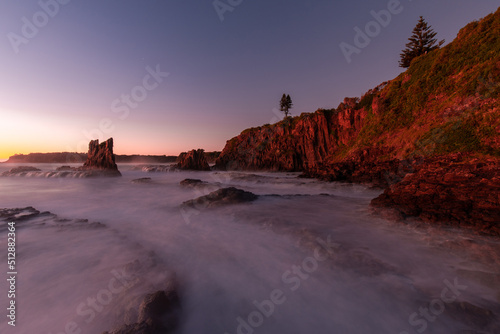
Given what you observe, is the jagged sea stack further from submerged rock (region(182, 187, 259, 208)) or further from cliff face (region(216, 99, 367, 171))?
submerged rock (region(182, 187, 259, 208))

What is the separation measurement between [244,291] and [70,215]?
1001cm

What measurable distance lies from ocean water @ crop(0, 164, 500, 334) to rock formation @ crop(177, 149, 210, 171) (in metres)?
45.6

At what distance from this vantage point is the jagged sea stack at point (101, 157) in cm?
3291

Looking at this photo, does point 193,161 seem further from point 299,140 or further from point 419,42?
point 419,42

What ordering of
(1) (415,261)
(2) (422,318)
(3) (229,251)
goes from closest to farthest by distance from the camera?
(2) (422,318)
(1) (415,261)
(3) (229,251)

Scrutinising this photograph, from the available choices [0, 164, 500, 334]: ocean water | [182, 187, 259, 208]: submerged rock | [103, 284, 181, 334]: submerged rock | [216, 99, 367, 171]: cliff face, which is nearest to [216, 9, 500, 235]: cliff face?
[0, 164, 500, 334]: ocean water

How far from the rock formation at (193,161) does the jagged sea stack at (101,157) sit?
1954cm

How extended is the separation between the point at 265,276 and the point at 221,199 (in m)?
6.45

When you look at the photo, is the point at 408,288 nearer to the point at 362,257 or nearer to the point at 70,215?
the point at 362,257

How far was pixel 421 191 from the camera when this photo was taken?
25.5 ft

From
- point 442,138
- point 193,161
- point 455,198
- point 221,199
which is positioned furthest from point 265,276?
point 193,161

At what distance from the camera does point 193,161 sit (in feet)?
173

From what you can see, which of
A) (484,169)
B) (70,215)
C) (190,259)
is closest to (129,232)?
(190,259)

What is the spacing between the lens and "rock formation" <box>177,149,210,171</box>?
5231 cm
